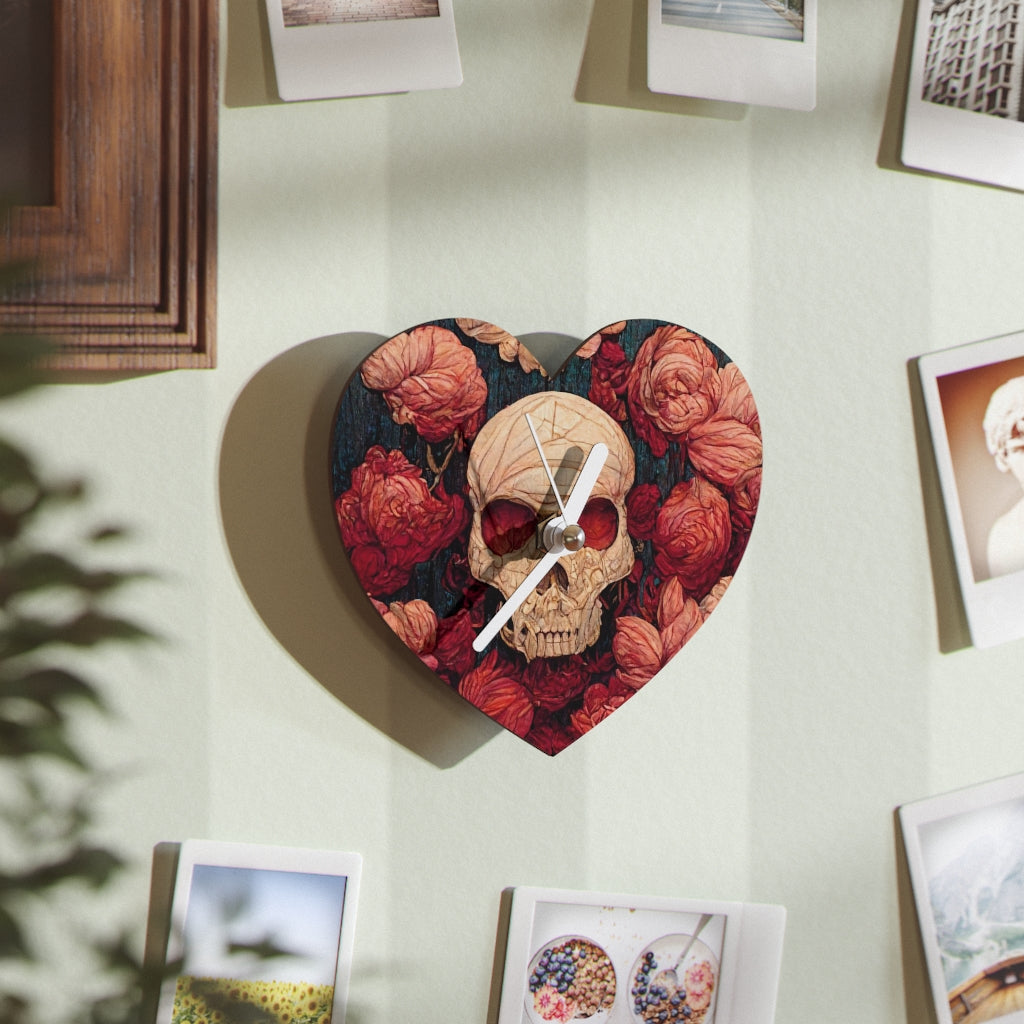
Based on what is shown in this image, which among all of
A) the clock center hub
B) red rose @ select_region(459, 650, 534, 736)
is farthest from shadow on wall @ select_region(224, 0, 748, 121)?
red rose @ select_region(459, 650, 534, 736)

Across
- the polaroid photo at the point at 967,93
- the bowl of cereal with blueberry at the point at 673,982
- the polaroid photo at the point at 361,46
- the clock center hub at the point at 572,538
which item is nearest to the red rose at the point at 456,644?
the clock center hub at the point at 572,538

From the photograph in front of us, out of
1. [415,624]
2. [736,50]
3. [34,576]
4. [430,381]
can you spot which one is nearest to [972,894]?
[415,624]

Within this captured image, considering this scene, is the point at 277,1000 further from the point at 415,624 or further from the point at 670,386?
the point at 670,386

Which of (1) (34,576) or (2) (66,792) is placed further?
(2) (66,792)

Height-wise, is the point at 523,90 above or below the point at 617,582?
above

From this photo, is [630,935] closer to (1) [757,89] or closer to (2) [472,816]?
(2) [472,816]

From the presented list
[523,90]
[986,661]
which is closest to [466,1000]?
[986,661]

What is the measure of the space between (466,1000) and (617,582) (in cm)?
41

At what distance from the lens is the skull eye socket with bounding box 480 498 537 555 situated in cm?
86

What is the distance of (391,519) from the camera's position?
84 centimetres

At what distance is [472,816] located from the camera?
3.02 feet

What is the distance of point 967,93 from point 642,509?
51cm

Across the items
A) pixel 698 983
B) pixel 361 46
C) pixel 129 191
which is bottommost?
pixel 698 983

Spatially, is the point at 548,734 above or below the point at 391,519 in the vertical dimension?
below
